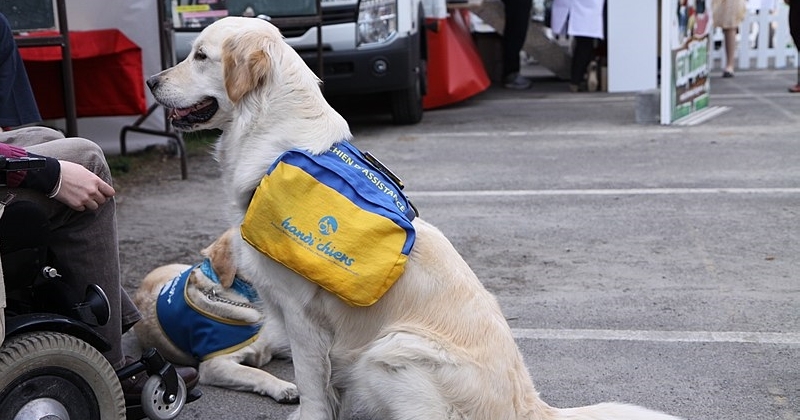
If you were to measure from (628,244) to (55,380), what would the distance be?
3796 millimetres

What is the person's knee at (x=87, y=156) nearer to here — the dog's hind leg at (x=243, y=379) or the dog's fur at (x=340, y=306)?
the dog's fur at (x=340, y=306)

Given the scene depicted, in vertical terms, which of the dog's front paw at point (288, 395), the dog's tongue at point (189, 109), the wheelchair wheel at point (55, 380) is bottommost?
the dog's front paw at point (288, 395)

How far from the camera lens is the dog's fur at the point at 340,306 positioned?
2.92 meters

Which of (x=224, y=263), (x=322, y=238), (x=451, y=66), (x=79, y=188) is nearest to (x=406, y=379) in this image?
(x=322, y=238)

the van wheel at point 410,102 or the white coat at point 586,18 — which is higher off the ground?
the white coat at point 586,18

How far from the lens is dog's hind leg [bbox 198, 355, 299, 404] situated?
3.82 m

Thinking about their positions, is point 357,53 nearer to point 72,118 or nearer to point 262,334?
point 72,118

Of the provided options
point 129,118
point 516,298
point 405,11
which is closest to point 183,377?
point 516,298

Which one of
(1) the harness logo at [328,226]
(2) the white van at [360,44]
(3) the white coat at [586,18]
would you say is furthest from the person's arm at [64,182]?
(3) the white coat at [586,18]

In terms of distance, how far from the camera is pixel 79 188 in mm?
2914

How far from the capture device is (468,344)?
2973mm

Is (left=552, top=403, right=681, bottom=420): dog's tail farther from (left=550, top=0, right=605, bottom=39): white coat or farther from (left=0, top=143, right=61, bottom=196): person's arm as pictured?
(left=550, top=0, right=605, bottom=39): white coat

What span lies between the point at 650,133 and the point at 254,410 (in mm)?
6666

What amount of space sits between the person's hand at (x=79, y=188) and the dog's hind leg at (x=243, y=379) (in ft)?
3.94
